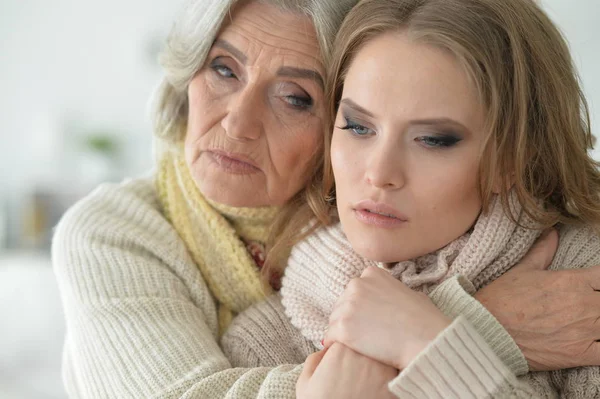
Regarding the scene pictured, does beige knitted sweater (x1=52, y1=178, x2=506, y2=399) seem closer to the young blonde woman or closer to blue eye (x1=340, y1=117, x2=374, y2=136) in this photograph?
the young blonde woman

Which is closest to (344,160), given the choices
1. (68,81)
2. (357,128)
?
(357,128)

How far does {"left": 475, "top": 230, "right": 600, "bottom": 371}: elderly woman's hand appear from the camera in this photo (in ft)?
3.57

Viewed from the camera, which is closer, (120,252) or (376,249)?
(376,249)

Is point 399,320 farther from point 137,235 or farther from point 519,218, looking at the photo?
point 137,235

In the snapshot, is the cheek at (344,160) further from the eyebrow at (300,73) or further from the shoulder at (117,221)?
the shoulder at (117,221)

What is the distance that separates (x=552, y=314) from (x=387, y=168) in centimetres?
36

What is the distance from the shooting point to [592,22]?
2.12m

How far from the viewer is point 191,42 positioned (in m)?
1.44

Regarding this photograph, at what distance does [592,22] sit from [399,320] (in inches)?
59.6

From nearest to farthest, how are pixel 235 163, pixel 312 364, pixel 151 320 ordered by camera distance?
pixel 312 364 → pixel 151 320 → pixel 235 163

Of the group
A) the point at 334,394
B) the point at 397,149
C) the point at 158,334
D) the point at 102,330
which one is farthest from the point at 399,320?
the point at 102,330

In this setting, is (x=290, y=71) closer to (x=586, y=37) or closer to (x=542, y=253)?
(x=542, y=253)

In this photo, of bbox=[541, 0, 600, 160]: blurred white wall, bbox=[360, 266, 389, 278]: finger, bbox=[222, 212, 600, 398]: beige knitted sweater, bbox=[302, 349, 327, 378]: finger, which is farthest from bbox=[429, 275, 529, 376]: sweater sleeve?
bbox=[541, 0, 600, 160]: blurred white wall

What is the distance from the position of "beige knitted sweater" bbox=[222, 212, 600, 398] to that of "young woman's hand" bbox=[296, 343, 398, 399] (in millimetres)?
51
